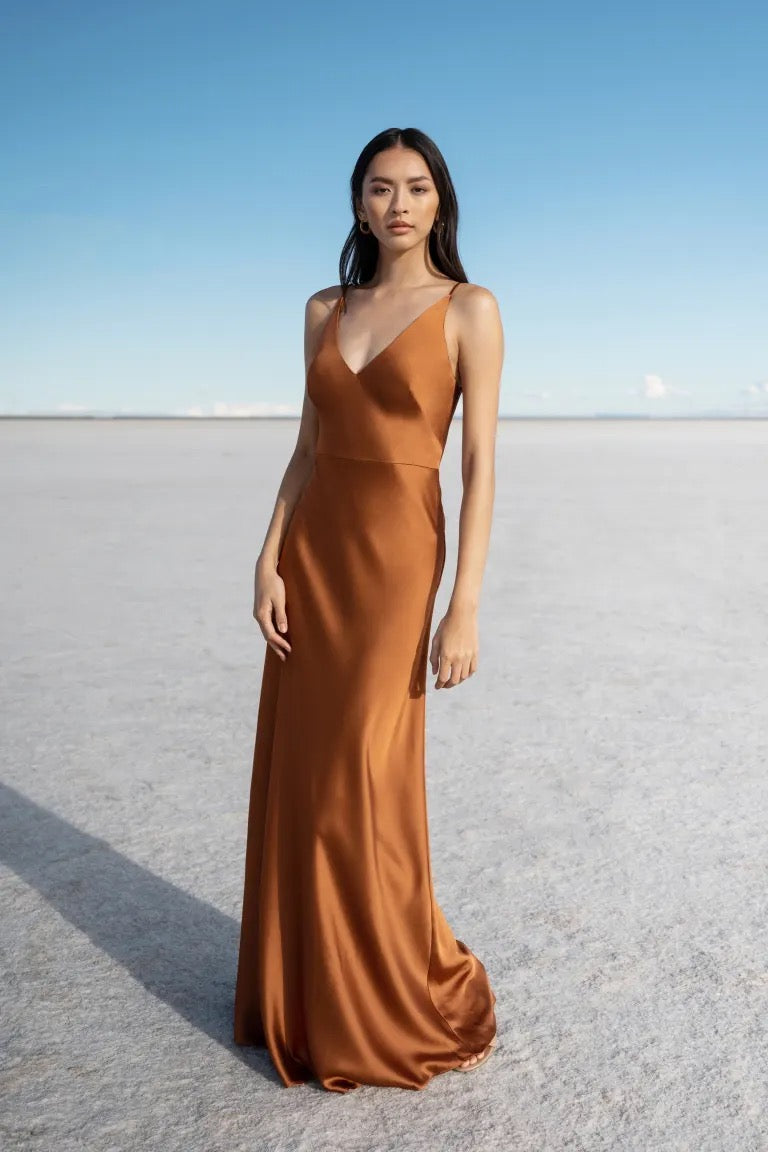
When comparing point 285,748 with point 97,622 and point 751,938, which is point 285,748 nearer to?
point 751,938

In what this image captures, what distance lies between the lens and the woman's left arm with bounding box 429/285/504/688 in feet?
8.77

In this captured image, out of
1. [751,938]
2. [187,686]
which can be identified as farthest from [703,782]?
[187,686]

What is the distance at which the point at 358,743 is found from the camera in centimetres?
272

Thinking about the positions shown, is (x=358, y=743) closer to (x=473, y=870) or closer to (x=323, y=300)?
(x=323, y=300)

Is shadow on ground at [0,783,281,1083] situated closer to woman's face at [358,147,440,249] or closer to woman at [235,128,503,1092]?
woman at [235,128,503,1092]

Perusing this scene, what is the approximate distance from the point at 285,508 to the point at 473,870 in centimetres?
181

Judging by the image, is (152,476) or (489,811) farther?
(152,476)

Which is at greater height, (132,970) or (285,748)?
(285,748)

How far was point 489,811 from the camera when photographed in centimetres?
470

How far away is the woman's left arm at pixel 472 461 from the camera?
267cm

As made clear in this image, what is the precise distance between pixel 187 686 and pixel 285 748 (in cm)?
379

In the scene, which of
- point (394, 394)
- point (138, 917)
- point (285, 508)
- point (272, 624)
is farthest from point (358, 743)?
point (138, 917)

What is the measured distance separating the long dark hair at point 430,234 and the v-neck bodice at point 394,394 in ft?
0.47

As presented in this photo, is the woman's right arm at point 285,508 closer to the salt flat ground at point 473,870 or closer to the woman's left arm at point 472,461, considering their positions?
the woman's left arm at point 472,461
